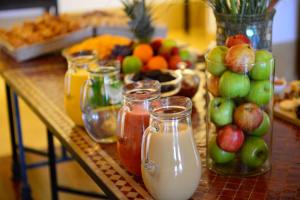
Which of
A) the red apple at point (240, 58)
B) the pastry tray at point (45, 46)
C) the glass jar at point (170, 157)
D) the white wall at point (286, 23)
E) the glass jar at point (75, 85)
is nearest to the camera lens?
the glass jar at point (170, 157)

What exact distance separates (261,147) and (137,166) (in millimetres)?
287

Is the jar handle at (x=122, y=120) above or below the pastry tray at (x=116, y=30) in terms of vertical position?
below

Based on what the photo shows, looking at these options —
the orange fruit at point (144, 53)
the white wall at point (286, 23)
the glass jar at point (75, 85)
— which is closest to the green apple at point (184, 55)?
the orange fruit at point (144, 53)

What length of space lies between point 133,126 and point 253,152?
0.28 metres

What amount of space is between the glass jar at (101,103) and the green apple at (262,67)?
0.43 metres

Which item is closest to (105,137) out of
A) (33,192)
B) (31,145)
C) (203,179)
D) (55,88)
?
(203,179)

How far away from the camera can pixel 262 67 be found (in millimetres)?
1216

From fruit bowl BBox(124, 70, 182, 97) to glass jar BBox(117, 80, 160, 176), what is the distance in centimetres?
40

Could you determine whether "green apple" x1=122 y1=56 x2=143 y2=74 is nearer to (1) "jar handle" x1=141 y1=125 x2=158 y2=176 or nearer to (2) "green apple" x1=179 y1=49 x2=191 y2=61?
(2) "green apple" x1=179 y1=49 x2=191 y2=61

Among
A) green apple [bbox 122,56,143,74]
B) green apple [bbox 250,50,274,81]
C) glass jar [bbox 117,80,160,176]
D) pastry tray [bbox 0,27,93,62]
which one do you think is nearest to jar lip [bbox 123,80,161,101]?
glass jar [bbox 117,80,160,176]

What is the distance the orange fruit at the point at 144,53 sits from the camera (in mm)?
1945

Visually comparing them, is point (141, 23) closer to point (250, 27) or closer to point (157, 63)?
point (157, 63)

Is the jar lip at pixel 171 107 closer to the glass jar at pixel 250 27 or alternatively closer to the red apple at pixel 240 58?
the red apple at pixel 240 58

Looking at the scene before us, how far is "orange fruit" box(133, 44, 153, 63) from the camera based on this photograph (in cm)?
195
